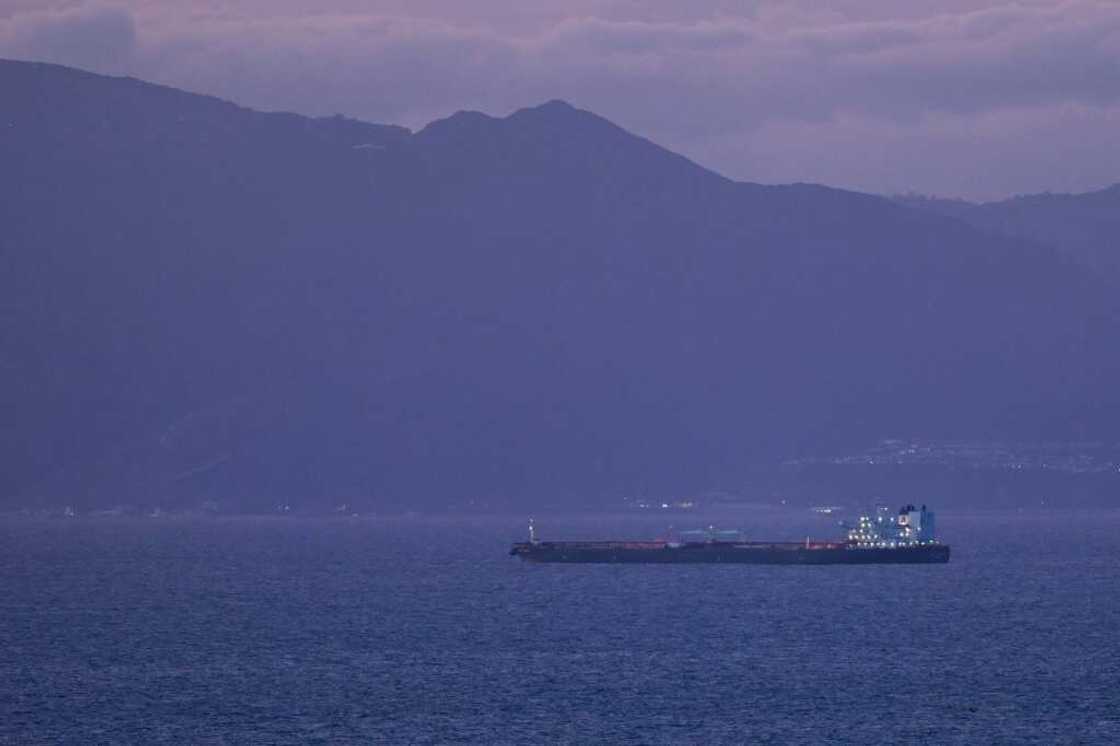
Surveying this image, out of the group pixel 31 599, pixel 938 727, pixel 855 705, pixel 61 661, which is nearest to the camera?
pixel 938 727

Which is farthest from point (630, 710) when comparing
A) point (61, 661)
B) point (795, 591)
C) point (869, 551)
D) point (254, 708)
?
point (869, 551)

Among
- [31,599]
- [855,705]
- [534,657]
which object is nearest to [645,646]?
[534,657]

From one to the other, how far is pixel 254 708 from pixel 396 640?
28483 millimetres

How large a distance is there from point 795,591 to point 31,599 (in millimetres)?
56669

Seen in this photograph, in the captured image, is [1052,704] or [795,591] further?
[795,591]

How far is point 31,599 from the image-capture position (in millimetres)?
154500

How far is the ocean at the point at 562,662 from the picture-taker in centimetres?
8806

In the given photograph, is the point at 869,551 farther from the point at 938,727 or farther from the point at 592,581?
the point at 938,727

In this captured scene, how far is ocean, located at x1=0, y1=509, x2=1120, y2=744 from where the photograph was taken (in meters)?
88.1

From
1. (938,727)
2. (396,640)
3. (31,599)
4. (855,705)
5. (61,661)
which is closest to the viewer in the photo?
(938,727)

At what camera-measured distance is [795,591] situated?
529 ft

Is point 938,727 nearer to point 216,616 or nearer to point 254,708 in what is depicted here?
point 254,708

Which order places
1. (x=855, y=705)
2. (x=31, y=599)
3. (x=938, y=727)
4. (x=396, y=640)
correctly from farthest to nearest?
(x=31, y=599), (x=396, y=640), (x=855, y=705), (x=938, y=727)

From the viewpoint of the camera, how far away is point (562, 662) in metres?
110
